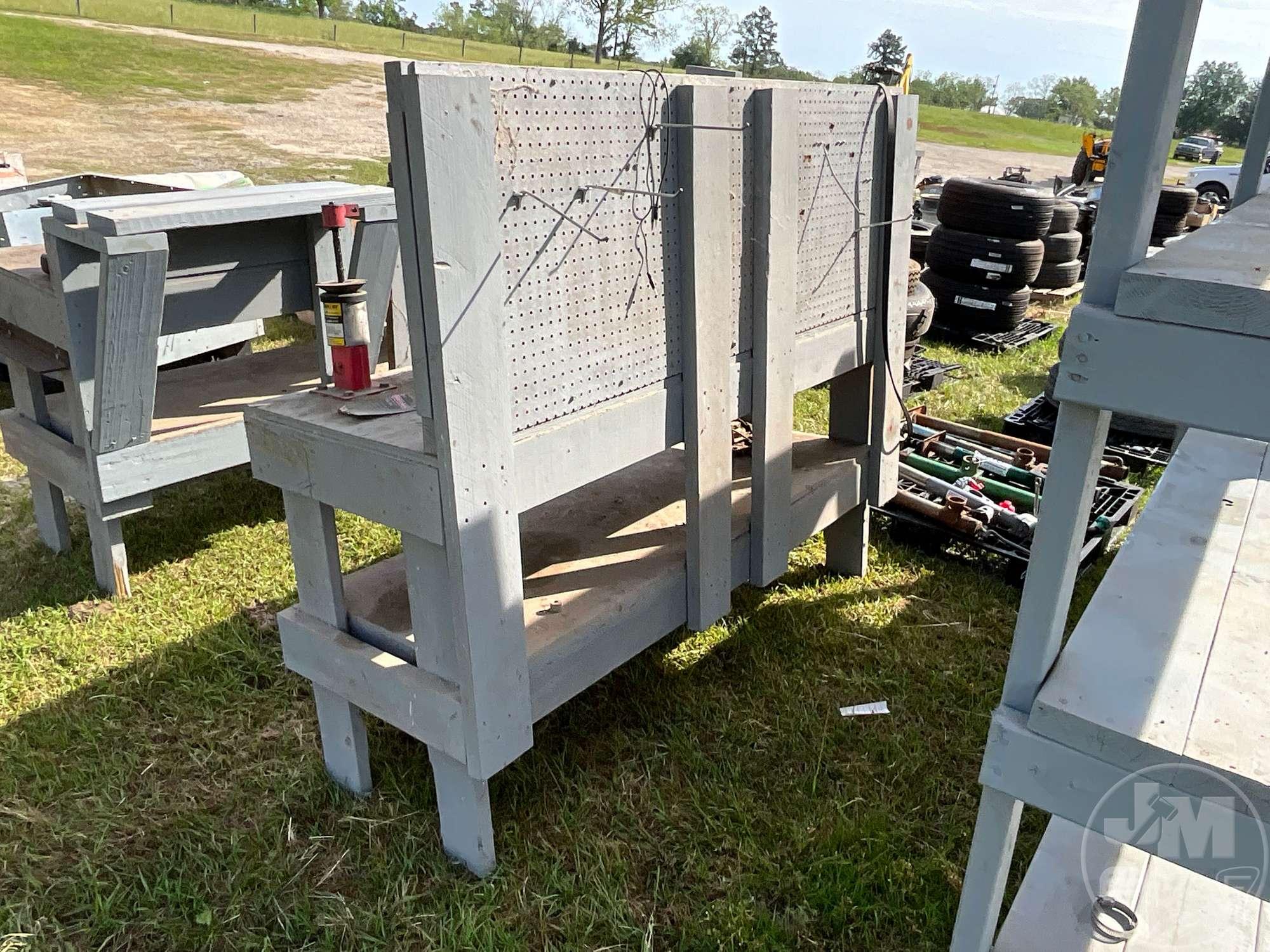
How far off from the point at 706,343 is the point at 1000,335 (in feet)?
19.1

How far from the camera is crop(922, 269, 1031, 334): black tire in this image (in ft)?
24.5

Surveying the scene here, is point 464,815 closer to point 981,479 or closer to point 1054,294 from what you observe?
point 981,479

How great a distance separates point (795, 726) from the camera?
9.55 ft

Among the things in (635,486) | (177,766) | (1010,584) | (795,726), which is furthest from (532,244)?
(1010,584)

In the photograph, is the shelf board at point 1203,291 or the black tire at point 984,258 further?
the black tire at point 984,258

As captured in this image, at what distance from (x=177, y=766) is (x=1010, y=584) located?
3.15m

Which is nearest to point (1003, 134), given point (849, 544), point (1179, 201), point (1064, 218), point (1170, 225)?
point (1170, 225)

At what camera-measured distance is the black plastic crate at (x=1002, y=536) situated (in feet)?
12.3

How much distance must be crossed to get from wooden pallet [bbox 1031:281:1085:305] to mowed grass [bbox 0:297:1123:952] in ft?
20.5

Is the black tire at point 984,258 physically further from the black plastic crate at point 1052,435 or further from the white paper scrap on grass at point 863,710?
the white paper scrap on grass at point 863,710

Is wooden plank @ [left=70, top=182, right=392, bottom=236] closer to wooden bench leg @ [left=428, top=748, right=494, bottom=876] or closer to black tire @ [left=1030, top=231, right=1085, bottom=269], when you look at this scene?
wooden bench leg @ [left=428, top=748, right=494, bottom=876]

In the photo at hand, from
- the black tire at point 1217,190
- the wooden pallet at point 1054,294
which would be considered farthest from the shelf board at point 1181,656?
the black tire at point 1217,190

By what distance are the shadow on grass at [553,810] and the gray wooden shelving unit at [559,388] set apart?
0.21 metres

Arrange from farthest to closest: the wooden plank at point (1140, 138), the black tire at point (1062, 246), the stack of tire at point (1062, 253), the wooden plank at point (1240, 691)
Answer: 1. the black tire at point (1062, 246)
2. the stack of tire at point (1062, 253)
3. the wooden plank at point (1240, 691)
4. the wooden plank at point (1140, 138)
